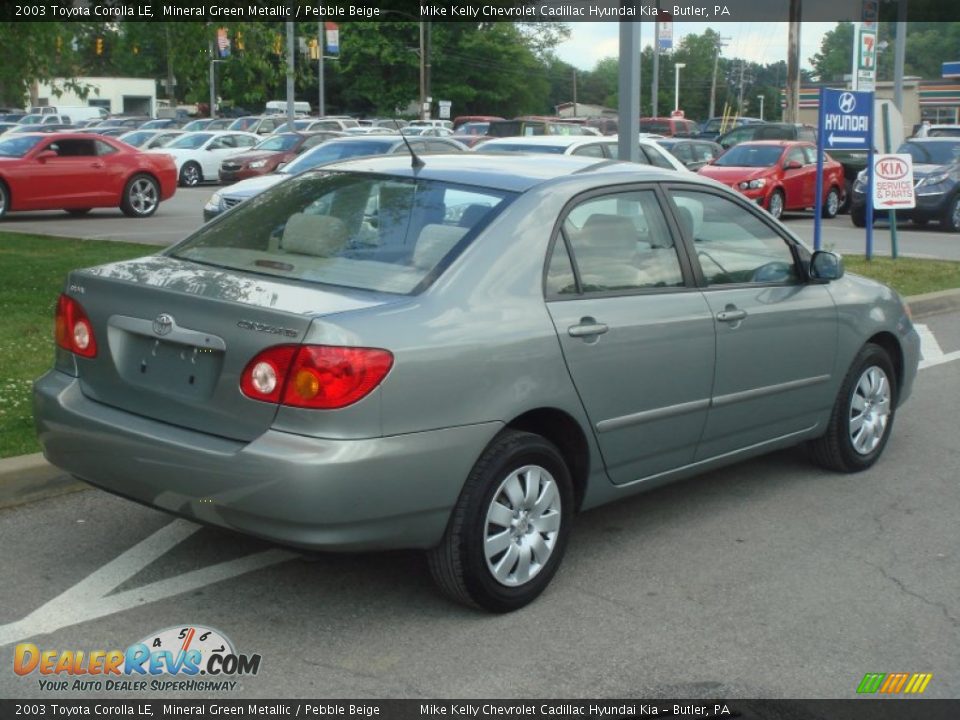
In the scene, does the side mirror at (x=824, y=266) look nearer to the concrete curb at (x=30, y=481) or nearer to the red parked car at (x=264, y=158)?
the concrete curb at (x=30, y=481)

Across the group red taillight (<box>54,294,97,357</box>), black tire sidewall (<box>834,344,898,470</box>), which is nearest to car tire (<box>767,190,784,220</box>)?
black tire sidewall (<box>834,344,898,470</box>)

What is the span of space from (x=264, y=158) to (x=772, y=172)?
13.7m

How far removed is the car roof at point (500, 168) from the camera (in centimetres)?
523

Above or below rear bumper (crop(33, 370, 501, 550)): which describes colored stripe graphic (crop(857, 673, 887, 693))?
below

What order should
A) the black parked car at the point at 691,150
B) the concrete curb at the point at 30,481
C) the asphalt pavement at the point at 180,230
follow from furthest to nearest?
the black parked car at the point at 691,150 < the asphalt pavement at the point at 180,230 < the concrete curb at the point at 30,481

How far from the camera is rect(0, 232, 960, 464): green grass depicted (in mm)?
7012

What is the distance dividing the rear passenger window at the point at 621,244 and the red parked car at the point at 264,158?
26.4m

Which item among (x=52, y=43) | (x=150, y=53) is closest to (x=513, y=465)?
(x=52, y=43)

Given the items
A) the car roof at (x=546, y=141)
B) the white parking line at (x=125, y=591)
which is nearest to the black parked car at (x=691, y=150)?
the car roof at (x=546, y=141)

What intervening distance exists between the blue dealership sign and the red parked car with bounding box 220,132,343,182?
1801cm

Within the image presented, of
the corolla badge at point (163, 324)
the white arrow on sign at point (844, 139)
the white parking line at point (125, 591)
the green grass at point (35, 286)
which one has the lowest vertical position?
the white parking line at point (125, 591)

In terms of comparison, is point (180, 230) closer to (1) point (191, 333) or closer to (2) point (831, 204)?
(2) point (831, 204)

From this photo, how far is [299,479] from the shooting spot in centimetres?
417

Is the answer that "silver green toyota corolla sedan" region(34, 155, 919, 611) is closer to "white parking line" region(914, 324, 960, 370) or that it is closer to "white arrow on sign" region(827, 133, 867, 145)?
"white parking line" region(914, 324, 960, 370)
